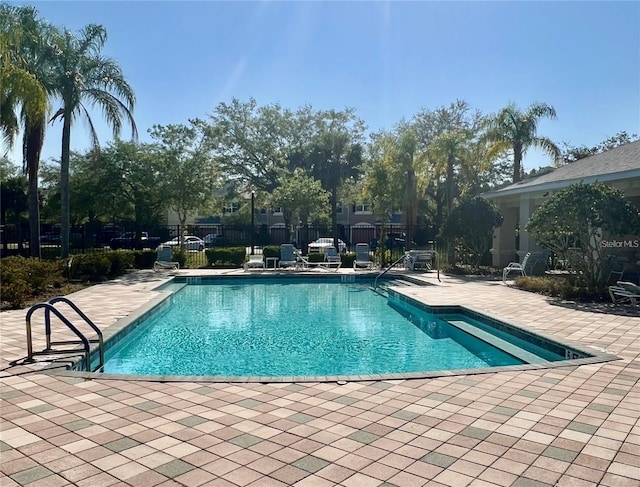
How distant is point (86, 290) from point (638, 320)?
11.8 metres

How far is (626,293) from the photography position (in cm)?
951

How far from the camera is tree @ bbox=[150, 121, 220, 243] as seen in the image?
2027 cm

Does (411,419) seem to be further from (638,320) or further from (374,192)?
(374,192)

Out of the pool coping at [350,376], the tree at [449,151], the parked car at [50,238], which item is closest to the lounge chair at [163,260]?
the pool coping at [350,376]

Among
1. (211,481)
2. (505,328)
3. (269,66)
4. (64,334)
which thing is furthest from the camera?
(269,66)

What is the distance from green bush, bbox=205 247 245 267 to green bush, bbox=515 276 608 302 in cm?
1074

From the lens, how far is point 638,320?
8.07m

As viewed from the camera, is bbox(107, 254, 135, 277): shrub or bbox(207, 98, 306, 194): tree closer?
bbox(107, 254, 135, 277): shrub

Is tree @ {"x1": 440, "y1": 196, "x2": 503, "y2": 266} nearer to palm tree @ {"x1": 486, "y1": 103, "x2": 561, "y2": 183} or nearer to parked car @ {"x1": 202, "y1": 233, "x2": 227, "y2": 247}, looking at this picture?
palm tree @ {"x1": 486, "y1": 103, "x2": 561, "y2": 183}

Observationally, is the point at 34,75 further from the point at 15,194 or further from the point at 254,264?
the point at 15,194

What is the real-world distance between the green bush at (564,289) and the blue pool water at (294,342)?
10.7ft

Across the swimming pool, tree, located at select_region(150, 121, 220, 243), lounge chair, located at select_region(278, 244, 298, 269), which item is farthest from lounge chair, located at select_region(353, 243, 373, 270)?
tree, located at select_region(150, 121, 220, 243)

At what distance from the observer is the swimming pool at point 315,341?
21.8 ft

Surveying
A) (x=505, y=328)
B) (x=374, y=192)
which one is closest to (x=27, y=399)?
(x=505, y=328)
